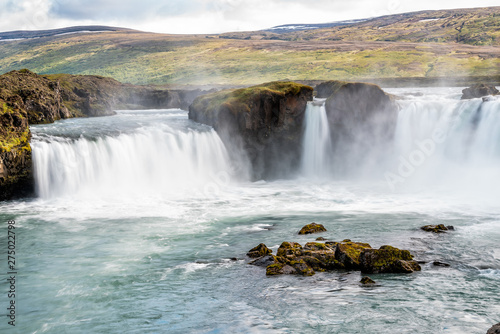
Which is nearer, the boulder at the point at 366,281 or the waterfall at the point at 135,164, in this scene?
the boulder at the point at 366,281

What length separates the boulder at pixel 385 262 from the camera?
55.2 feet

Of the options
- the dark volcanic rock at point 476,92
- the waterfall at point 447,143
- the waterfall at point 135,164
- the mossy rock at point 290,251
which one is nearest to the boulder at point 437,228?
the mossy rock at point 290,251

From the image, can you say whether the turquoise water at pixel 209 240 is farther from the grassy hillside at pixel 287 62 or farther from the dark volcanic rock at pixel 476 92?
the grassy hillside at pixel 287 62

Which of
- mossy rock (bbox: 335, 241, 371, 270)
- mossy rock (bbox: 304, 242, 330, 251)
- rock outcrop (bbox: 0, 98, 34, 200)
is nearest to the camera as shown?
mossy rock (bbox: 335, 241, 371, 270)

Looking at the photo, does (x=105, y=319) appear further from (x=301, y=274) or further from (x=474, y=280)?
(x=474, y=280)

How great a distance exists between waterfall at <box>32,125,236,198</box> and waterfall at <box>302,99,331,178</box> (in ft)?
27.0

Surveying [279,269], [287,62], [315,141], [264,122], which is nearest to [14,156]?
[264,122]

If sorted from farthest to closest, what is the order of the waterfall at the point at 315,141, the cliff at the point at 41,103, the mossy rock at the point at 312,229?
1. the waterfall at the point at 315,141
2. the cliff at the point at 41,103
3. the mossy rock at the point at 312,229

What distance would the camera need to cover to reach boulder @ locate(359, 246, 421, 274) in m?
16.8

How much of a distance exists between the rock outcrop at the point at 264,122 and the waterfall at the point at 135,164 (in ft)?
6.22

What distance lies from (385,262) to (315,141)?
2815 cm

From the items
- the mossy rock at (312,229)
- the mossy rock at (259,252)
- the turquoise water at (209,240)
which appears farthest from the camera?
the mossy rock at (312,229)

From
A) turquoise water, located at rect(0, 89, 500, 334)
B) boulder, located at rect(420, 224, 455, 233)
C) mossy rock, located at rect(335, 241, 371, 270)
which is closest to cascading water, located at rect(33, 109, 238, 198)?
turquoise water, located at rect(0, 89, 500, 334)

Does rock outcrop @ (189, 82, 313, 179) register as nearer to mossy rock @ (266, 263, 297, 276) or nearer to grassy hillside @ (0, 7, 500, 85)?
mossy rock @ (266, 263, 297, 276)
